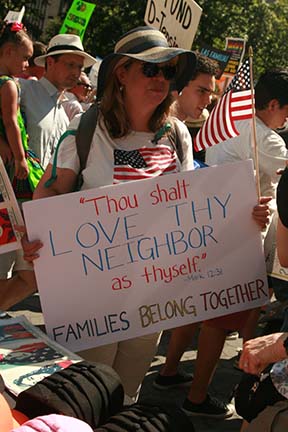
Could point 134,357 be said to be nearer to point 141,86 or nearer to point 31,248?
point 31,248

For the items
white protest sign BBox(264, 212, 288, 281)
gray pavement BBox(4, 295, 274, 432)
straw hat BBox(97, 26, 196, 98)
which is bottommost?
gray pavement BBox(4, 295, 274, 432)

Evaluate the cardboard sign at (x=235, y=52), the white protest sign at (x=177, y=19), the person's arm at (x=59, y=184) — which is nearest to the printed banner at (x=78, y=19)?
the cardboard sign at (x=235, y=52)

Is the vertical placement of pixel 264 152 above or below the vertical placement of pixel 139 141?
below

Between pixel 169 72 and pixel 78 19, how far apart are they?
7.27 metres

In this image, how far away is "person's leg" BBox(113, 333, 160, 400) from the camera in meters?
3.64

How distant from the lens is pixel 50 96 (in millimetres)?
5695

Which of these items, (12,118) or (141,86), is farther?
(12,118)

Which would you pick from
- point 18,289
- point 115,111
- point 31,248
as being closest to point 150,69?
point 115,111

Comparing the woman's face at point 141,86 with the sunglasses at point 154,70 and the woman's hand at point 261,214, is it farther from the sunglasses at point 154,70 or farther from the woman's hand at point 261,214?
the woman's hand at point 261,214

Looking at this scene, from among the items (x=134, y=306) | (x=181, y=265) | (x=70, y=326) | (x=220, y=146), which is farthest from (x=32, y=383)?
(x=220, y=146)

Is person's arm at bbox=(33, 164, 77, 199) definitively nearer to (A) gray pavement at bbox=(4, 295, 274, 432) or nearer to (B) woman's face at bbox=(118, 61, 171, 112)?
(B) woman's face at bbox=(118, 61, 171, 112)

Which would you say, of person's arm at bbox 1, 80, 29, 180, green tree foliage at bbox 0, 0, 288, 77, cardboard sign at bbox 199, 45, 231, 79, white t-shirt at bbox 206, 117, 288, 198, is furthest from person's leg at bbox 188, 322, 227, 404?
green tree foliage at bbox 0, 0, 288, 77

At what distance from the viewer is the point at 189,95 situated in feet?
17.3

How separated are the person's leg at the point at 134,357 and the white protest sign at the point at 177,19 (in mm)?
2437
